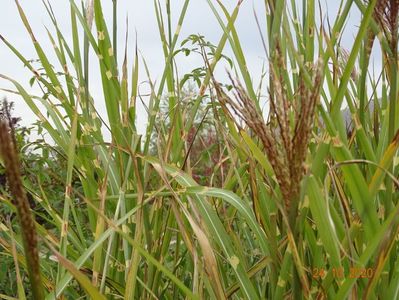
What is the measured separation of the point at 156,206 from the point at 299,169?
761 millimetres

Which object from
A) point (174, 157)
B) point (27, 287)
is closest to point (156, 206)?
point (174, 157)

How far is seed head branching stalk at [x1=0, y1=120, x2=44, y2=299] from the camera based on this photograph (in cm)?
39

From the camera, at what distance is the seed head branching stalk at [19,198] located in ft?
1.27

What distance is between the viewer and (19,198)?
0.41 metres

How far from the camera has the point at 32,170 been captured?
239 centimetres

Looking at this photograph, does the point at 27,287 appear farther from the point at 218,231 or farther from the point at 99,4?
the point at 218,231
